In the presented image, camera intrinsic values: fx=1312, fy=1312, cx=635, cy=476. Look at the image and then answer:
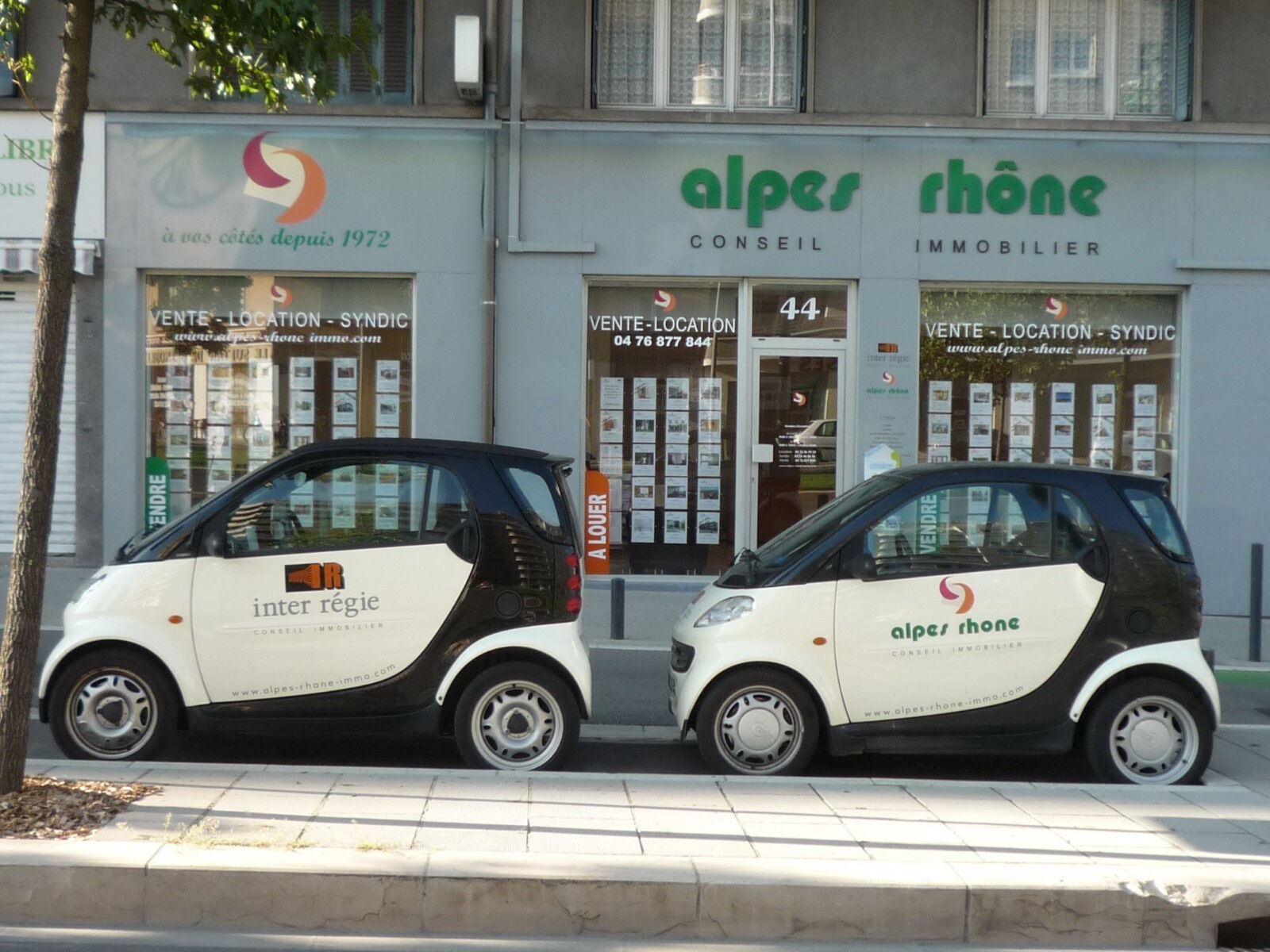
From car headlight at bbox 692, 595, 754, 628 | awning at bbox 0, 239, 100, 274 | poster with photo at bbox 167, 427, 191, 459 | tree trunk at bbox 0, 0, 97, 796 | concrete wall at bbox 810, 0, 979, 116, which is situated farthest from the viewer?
poster with photo at bbox 167, 427, 191, 459

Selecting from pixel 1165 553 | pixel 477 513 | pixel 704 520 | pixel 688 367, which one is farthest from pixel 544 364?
pixel 1165 553

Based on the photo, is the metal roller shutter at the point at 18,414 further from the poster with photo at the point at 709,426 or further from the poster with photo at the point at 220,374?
the poster with photo at the point at 709,426

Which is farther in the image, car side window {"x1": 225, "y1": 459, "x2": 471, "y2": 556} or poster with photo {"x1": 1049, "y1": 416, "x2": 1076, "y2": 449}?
poster with photo {"x1": 1049, "y1": 416, "x2": 1076, "y2": 449}


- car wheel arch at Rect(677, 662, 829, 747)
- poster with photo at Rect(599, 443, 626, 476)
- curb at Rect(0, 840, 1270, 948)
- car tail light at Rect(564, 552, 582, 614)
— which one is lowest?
curb at Rect(0, 840, 1270, 948)

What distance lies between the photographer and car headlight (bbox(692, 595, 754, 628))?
6586mm

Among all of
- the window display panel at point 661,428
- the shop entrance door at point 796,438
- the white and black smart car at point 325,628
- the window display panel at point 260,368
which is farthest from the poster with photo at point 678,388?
the white and black smart car at point 325,628

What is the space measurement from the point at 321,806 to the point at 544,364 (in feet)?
27.5

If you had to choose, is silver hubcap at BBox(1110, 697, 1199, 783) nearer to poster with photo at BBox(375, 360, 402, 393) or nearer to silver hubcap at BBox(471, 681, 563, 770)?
silver hubcap at BBox(471, 681, 563, 770)

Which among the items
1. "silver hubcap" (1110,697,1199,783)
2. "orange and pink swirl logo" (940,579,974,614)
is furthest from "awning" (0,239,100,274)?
"silver hubcap" (1110,697,1199,783)

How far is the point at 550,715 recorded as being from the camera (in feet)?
21.5

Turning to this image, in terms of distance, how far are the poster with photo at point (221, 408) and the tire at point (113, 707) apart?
24.8 feet

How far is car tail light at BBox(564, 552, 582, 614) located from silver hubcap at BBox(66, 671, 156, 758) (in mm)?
2103

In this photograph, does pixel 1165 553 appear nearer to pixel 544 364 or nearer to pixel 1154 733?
pixel 1154 733

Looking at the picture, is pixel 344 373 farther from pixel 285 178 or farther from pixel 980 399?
pixel 980 399
